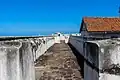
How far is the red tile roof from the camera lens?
35.1m

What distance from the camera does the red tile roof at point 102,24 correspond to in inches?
1383

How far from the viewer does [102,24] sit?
36562 millimetres

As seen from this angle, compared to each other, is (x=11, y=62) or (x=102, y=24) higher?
(x=102, y=24)

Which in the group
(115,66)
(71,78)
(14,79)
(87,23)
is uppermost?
(87,23)

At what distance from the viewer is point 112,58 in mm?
2648

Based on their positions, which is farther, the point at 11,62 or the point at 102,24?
the point at 102,24

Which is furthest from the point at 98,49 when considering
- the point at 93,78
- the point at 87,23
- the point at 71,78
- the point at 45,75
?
the point at 87,23

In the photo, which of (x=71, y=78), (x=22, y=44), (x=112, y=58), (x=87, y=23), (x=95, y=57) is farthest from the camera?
(x=87, y=23)

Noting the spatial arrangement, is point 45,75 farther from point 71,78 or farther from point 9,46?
point 9,46

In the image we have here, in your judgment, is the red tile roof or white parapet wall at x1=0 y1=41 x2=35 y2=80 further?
the red tile roof

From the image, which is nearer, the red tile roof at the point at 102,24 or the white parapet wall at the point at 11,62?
the white parapet wall at the point at 11,62

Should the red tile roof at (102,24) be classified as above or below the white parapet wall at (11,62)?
above

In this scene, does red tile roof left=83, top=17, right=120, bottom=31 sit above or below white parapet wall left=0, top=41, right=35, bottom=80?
above

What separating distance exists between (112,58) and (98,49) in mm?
176
